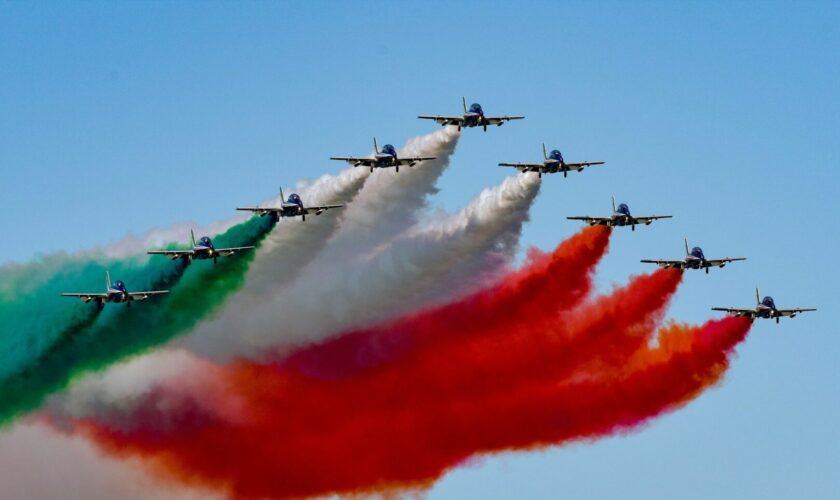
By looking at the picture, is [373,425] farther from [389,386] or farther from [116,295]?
[116,295]

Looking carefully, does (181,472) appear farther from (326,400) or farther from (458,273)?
(458,273)

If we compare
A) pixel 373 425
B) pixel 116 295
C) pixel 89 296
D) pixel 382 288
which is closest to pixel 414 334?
pixel 382 288

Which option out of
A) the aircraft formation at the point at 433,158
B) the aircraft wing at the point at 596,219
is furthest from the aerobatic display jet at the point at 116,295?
the aircraft wing at the point at 596,219

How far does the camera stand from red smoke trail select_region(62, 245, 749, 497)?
84500 millimetres

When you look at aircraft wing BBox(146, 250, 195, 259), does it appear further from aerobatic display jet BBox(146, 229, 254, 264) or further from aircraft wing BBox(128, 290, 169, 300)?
aircraft wing BBox(128, 290, 169, 300)

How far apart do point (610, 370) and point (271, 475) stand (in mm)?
16623

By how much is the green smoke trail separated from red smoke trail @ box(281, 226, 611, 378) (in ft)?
17.2

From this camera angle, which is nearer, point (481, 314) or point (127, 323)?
point (127, 323)

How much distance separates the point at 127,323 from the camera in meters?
85.4

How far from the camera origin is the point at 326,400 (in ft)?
282

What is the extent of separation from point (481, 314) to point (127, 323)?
1675cm

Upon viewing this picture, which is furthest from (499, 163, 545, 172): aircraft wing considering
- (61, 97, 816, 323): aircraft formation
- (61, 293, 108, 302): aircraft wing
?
(61, 293, 108, 302): aircraft wing

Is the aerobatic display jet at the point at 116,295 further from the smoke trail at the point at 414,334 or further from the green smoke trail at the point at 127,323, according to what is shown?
the smoke trail at the point at 414,334

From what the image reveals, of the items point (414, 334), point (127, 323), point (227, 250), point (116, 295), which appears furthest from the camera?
point (414, 334)
